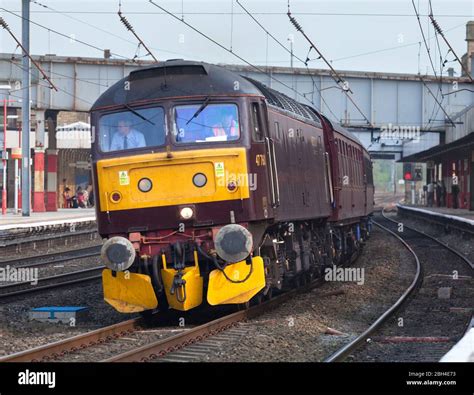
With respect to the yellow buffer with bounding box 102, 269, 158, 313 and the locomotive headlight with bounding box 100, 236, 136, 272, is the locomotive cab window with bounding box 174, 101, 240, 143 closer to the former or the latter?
the locomotive headlight with bounding box 100, 236, 136, 272

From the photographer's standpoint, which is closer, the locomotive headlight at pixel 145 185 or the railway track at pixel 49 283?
the locomotive headlight at pixel 145 185

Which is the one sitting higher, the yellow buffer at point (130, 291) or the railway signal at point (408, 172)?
the railway signal at point (408, 172)

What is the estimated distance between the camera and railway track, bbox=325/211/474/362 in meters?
10.2

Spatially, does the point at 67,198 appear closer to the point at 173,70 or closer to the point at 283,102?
the point at 283,102

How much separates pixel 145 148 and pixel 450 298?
21.6 ft

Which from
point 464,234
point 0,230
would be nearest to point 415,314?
point 0,230

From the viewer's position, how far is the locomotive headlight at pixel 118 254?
11828 millimetres

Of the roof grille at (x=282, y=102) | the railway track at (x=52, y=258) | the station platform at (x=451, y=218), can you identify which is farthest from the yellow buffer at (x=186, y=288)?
the station platform at (x=451, y=218)

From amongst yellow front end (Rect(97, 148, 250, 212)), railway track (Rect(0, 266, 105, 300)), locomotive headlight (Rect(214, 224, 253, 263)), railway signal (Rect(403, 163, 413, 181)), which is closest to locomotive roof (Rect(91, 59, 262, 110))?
yellow front end (Rect(97, 148, 250, 212))

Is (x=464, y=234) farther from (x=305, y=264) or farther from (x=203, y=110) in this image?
(x=203, y=110)

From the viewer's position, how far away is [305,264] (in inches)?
624

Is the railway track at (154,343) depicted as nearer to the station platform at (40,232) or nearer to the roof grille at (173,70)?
the roof grille at (173,70)

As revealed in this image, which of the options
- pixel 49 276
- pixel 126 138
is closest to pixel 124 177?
pixel 126 138

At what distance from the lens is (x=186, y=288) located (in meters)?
11.8
